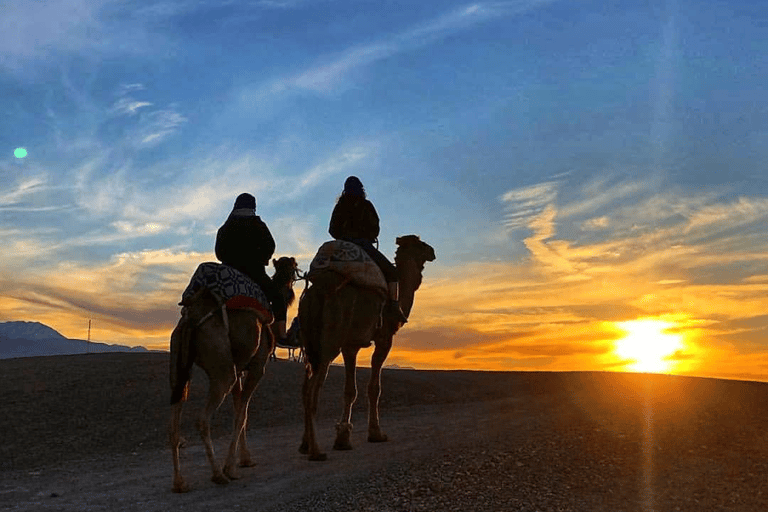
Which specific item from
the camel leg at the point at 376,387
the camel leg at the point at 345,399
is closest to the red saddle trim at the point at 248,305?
the camel leg at the point at 345,399

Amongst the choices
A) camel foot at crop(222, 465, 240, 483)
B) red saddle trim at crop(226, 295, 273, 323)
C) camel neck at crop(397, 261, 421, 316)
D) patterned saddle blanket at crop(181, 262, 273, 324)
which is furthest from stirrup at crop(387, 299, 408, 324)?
camel foot at crop(222, 465, 240, 483)

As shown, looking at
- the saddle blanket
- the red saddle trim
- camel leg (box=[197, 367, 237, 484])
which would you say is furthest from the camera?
the saddle blanket

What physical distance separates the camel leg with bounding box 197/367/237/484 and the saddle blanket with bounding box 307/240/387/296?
2431 millimetres

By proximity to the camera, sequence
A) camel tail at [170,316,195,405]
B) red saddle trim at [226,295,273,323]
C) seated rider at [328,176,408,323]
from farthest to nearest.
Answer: seated rider at [328,176,408,323], red saddle trim at [226,295,273,323], camel tail at [170,316,195,405]

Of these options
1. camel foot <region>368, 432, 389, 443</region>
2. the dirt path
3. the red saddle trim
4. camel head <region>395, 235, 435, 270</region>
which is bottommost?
the dirt path

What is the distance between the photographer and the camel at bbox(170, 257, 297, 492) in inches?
367

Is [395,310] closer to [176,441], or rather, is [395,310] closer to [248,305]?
[248,305]

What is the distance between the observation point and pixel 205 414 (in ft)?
30.2

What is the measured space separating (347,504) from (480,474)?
194cm

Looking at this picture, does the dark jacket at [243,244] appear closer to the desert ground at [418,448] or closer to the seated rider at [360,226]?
the seated rider at [360,226]

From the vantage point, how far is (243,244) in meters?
10.7

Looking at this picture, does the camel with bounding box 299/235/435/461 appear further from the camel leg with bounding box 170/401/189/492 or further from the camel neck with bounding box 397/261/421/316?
the camel leg with bounding box 170/401/189/492

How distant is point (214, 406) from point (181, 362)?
28.6 inches

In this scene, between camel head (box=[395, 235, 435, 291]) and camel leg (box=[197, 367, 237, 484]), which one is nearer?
camel leg (box=[197, 367, 237, 484])
